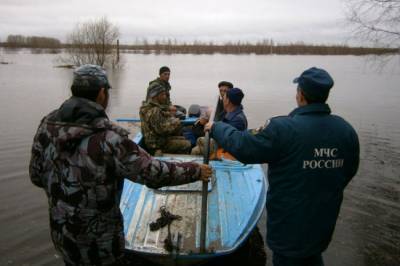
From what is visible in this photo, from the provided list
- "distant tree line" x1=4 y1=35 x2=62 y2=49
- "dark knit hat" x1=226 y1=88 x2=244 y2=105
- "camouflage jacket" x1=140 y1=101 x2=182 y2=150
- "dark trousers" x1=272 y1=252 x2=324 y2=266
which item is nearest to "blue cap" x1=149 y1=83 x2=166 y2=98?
"camouflage jacket" x1=140 y1=101 x2=182 y2=150

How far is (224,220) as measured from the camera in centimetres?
420

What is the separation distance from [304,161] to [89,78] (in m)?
1.45

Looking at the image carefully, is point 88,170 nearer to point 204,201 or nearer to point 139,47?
point 204,201

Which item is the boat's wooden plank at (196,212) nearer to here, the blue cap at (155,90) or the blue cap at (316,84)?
the blue cap at (155,90)

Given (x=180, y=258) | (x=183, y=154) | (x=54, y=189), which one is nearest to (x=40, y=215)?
(x=183, y=154)

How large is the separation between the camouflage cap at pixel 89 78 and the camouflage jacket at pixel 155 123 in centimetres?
326

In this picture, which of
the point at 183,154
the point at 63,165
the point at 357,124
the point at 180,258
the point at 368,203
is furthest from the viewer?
the point at 357,124

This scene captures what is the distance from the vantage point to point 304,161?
7.88 feet

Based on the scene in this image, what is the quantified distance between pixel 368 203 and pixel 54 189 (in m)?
6.12

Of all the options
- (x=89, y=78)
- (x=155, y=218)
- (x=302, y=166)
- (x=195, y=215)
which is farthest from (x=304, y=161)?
(x=155, y=218)

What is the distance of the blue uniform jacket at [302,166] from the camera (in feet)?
7.85

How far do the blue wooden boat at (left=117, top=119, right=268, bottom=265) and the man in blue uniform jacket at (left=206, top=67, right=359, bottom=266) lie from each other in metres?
1.28

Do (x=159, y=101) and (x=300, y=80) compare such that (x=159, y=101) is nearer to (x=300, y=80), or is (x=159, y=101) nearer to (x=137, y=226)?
(x=137, y=226)

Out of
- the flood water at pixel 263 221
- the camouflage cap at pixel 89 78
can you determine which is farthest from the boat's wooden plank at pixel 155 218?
the camouflage cap at pixel 89 78
